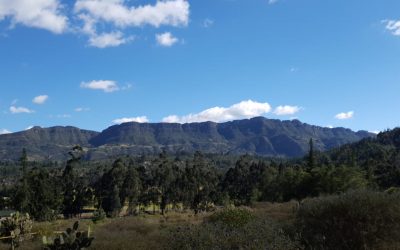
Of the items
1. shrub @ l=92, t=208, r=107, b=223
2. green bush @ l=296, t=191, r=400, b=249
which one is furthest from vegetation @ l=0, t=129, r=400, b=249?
shrub @ l=92, t=208, r=107, b=223

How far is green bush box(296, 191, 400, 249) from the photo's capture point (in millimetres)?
13773

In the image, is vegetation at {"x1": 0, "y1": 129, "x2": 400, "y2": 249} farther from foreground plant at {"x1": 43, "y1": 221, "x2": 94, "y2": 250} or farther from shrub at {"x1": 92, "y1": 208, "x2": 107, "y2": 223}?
shrub at {"x1": 92, "y1": 208, "x2": 107, "y2": 223}

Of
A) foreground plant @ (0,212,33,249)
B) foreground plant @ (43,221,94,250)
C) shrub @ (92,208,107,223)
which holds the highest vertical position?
foreground plant @ (43,221,94,250)

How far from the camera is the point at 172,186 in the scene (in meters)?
115

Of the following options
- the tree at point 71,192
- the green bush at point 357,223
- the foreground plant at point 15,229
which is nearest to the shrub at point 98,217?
the foreground plant at point 15,229

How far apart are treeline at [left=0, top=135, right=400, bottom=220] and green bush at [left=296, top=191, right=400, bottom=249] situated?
44809 mm

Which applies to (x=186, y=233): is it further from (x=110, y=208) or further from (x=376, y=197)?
(x=110, y=208)

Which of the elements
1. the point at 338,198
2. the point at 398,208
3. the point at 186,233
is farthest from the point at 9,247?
the point at 398,208

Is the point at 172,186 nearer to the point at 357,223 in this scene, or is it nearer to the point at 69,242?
the point at 69,242

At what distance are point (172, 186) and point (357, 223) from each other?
10189 centimetres

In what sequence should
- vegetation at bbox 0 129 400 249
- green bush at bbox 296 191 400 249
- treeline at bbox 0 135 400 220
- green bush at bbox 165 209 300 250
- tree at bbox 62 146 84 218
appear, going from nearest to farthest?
green bush at bbox 165 209 300 250 → green bush at bbox 296 191 400 249 → vegetation at bbox 0 129 400 249 → treeline at bbox 0 135 400 220 → tree at bbox 62 146 84 218

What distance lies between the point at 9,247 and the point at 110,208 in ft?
264

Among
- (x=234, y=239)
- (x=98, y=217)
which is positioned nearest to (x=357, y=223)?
(x=234, y=239)

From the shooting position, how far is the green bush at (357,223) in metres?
13.8
